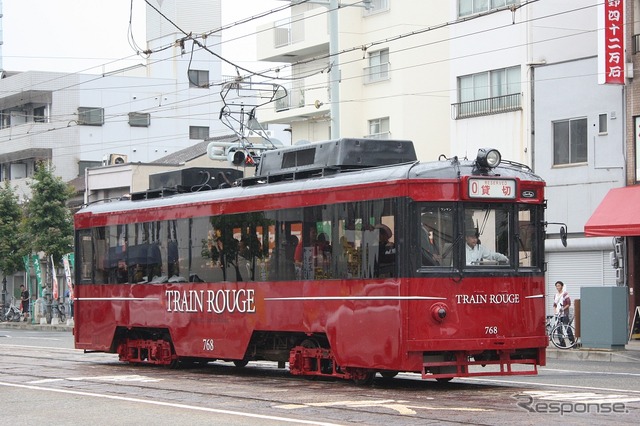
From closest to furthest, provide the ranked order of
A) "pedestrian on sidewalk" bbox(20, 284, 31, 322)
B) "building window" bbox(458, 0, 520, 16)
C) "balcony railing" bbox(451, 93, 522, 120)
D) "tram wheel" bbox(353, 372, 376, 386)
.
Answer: "tram wheel" bbox(353, 372, 376, 386)
"balcony railing" bbox(451, 93, 522, 120)
"building window" bbox(458, 0, 520, 16)
"pedestrian on sidewalk" bbox(20, 284, 31, 322)

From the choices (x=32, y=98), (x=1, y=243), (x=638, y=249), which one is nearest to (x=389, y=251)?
(x=638, y=249)

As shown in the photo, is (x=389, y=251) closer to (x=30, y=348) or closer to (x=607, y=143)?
(x=30, y=348)

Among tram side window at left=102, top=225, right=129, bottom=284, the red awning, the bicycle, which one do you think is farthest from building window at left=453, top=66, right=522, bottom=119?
tram side window at left=102, top=225, right=129, bottom=284

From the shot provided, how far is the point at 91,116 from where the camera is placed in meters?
68.3

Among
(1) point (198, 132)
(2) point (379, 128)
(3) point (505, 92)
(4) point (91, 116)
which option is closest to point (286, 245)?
(3) point (505, 92)

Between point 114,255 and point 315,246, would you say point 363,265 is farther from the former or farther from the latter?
point 114,255

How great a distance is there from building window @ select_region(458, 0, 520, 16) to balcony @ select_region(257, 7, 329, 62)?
9964mm

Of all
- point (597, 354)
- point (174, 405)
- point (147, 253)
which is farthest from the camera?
point (597, 354)

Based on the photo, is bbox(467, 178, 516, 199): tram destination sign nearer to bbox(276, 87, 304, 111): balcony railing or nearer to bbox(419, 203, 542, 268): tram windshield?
bbox(419, 203, 542, 268): tram windshield

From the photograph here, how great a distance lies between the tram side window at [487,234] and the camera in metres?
16.8

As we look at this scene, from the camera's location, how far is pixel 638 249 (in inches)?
1315

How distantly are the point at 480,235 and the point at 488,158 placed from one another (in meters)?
1.04

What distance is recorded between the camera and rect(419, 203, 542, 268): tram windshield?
1664 cm
